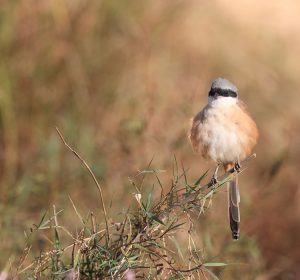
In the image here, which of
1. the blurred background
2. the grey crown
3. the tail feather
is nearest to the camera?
the tail feather

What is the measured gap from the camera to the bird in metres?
3.71

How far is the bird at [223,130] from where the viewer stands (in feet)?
12.2

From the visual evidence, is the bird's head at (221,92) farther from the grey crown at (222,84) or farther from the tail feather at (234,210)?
the tail feather at (234,210)

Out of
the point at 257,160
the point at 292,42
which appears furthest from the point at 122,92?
the point at 292,42

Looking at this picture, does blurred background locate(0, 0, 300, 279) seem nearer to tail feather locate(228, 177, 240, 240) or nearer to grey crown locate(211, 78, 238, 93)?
tail feather locate(228, 177, 240, 240)

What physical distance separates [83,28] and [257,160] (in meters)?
1.69

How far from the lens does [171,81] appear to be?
20.3 feet

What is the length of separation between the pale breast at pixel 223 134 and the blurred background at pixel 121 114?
46 cm

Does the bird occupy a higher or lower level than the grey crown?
lower

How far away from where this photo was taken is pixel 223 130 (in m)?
3.77

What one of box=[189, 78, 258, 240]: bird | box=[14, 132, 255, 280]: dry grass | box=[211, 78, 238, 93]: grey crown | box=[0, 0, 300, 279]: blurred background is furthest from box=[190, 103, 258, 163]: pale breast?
box=[14, 132, 255, 280]: dry grass

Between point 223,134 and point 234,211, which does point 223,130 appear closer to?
point 223,134

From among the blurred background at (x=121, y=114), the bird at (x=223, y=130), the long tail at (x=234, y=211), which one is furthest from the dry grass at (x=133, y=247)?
the blurred background at (x=121, y=114)

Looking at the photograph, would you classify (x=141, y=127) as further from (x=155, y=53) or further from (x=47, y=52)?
(x=155, y=53)
